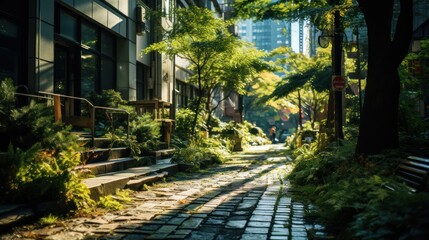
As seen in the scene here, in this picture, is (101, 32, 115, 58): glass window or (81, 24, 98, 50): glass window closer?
(81, 24, 98, 50): glass window

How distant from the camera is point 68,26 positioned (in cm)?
1305

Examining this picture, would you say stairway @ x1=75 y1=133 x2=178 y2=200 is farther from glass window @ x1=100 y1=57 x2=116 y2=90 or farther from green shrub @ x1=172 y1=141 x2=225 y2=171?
glass window @ x1=100 y1=57 x2=116 y2=90

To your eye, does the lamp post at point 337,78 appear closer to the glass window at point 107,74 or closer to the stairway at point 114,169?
the stairway at point 114,169

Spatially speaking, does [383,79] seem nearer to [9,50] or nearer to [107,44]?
[9,50]

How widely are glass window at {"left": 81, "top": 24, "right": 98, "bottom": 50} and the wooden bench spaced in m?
10.9

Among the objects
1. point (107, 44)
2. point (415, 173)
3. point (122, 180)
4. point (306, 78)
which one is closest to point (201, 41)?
point (107, 44)

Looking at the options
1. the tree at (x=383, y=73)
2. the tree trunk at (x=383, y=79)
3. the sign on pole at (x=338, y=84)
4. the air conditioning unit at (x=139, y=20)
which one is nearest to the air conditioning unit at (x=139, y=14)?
the air conditioning unit at (x=139, y=20)

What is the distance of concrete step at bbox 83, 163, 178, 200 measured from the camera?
719cm

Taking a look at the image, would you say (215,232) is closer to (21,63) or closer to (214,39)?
(21,63)

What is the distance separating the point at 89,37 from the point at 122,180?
7749mm

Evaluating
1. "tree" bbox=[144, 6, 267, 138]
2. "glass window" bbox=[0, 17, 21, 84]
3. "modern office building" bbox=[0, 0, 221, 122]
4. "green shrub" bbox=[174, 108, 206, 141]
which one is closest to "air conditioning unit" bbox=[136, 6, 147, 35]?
"modern office building" bbox=[0, 0, 221, 122]

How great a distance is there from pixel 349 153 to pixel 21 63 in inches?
310

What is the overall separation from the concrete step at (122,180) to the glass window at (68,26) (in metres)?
5.02

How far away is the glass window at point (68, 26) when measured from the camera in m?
12.7
